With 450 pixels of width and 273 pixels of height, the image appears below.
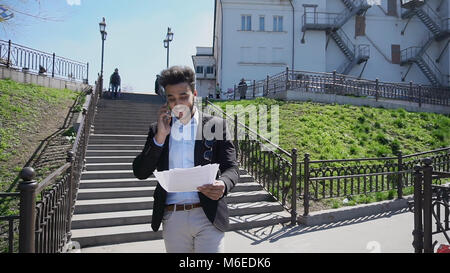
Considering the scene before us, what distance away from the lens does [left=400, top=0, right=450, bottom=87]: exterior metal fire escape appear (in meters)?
30.0

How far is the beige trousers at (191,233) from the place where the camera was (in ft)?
7.65

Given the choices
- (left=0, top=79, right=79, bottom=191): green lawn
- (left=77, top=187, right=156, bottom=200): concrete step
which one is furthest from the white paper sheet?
(left=0, top=79, right=79, bottom=191): green lawn

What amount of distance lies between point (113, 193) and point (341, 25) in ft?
95.1

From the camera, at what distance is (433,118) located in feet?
52.4

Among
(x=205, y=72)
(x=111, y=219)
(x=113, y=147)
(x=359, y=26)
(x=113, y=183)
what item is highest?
A: (x=359, y=26)

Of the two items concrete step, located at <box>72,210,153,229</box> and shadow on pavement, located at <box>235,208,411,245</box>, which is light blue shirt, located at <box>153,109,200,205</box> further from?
concrete step, located at <box>72,210,153,229</box>

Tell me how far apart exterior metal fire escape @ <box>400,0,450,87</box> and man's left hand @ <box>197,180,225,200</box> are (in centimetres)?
3443

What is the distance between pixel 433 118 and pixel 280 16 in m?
18.3

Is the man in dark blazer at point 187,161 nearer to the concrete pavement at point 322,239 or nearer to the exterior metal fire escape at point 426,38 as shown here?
the concrete pavement at point 322,239

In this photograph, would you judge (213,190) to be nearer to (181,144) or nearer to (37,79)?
(181,144)

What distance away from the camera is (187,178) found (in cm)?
218

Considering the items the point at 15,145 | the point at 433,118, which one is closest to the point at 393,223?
the point at 15,145

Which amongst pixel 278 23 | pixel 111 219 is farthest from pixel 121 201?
pixel 278 23

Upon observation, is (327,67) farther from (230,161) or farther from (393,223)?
(230,161)
